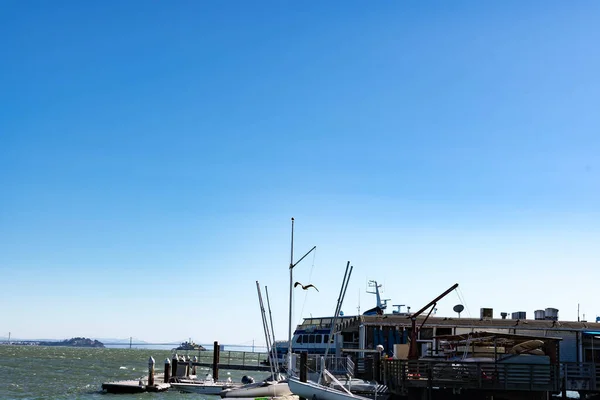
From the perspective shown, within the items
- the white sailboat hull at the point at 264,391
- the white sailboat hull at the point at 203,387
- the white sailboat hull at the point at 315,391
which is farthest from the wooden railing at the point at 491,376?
the white sailboat hull at the point at 203,387

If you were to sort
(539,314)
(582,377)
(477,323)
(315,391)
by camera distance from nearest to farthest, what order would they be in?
(315,391), (582,377), (477,323), (539,314)

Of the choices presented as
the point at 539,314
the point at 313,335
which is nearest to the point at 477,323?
the point at 539,314

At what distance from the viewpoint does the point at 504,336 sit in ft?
112

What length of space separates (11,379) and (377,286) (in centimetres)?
4031

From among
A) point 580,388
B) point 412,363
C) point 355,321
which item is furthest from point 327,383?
point 355,321

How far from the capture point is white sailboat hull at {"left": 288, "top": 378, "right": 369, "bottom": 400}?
3333 centimetres

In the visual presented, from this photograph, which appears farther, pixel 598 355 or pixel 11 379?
pixel 11 379

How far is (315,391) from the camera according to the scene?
34156 mm

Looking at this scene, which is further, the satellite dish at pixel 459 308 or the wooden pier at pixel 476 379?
the satellite dish at pixel 459 308

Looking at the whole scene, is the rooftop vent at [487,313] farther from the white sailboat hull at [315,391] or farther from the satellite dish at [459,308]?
the white sailboat hull at [315,391]

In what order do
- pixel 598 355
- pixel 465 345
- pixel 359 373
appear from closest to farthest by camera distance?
pixel 465 345 → pixel 359 373 → pixel 598 355

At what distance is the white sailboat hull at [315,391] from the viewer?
33328mm

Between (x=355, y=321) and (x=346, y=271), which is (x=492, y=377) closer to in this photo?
(x=346, y=271)

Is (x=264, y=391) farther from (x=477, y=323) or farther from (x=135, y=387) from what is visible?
(x=477, y=323)
